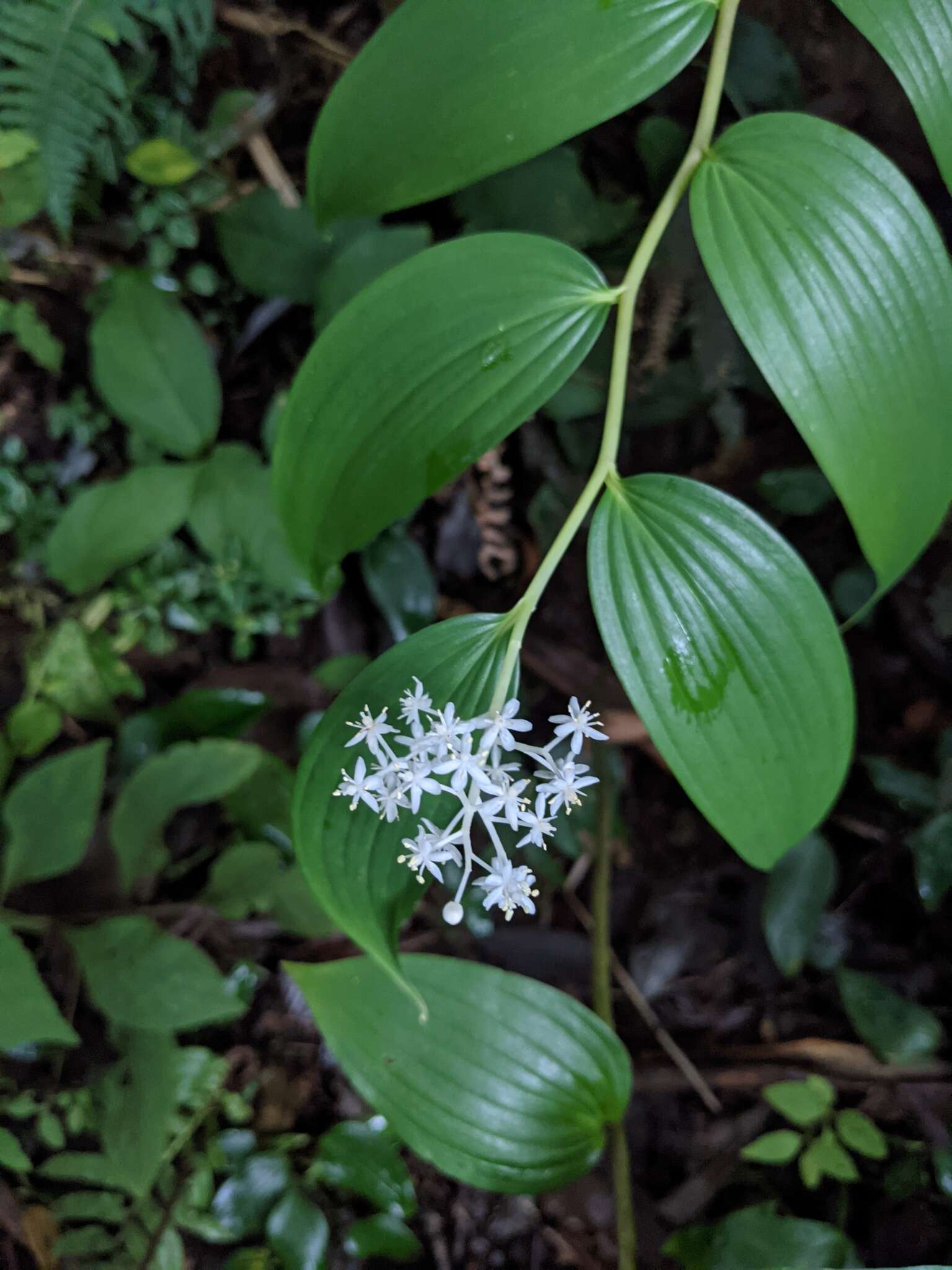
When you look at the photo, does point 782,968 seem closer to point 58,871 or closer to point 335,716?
point 335,716

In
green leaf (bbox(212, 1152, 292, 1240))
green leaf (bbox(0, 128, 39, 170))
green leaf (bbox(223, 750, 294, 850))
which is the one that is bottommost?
green leaf (bbox(212, 1152, 292, 1240))

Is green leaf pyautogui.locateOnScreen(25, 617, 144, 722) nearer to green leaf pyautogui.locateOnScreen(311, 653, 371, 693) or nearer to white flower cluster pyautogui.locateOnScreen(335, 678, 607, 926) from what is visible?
green leaf pyautogui.locateOnScreen(311, 653, 371, 693)

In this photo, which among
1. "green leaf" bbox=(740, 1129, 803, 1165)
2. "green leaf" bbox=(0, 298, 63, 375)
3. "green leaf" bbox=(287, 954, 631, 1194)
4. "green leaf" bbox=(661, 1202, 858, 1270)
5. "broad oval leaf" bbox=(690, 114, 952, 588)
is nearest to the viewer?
"broad oval leaf" bbox=(690, 114, 952, 588)

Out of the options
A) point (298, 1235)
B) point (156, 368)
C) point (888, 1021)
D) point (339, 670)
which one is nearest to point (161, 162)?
point (156, 368)

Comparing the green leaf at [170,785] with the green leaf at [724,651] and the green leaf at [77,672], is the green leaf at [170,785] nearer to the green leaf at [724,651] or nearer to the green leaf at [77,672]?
the green leaf at [77,672]

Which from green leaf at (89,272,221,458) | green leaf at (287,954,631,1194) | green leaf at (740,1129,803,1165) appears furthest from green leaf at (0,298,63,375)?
green leaf at (740,1129,803,1165)

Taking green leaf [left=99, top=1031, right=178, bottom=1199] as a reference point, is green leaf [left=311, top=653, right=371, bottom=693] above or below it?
above

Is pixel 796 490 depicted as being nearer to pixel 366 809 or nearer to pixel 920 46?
pixel 920 46

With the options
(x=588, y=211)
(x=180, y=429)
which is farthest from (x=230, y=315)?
(x=588, y=211)
